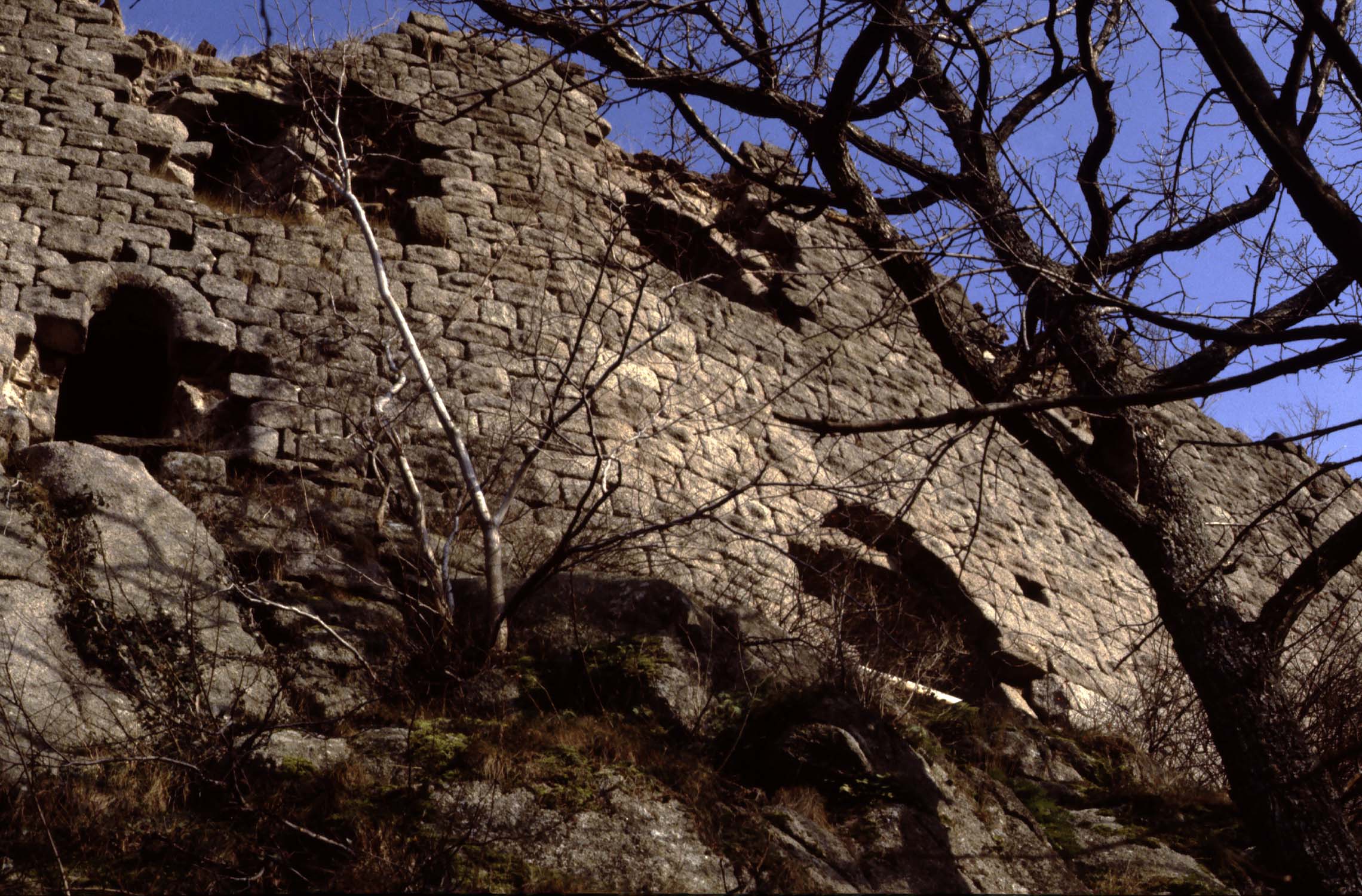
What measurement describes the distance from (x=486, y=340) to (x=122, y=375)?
177 cm

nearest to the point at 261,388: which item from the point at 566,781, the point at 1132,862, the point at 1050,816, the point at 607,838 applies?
the point at 566,781

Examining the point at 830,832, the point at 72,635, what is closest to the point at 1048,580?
the point at 830,832

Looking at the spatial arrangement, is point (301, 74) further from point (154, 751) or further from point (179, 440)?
point (154, 751)

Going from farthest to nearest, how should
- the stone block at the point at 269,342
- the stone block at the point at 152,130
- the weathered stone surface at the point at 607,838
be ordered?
the stone block at the point at 152,130 → the stone block at the point at 269,342 → the weathered stone surface at the point at 607,838

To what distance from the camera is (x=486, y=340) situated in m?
6.54

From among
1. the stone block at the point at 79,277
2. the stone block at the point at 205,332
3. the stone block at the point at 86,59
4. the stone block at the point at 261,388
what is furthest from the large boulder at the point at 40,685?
the stone block at the point at 86,59

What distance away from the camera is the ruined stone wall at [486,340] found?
5.73m

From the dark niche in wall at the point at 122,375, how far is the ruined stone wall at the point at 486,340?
16 millimetres

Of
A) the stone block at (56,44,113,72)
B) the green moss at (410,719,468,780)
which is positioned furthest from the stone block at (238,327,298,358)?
the green moss at (410,719,468,780)

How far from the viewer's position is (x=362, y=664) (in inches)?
171

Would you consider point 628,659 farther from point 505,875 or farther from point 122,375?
point 122,375

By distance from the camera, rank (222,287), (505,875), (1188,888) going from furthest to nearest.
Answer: (222,287)
(1188,888)
(505,875)

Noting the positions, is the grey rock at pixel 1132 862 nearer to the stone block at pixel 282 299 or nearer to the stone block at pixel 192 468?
the stone block at pixel 192 468

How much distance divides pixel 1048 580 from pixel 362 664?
482 centimetres
